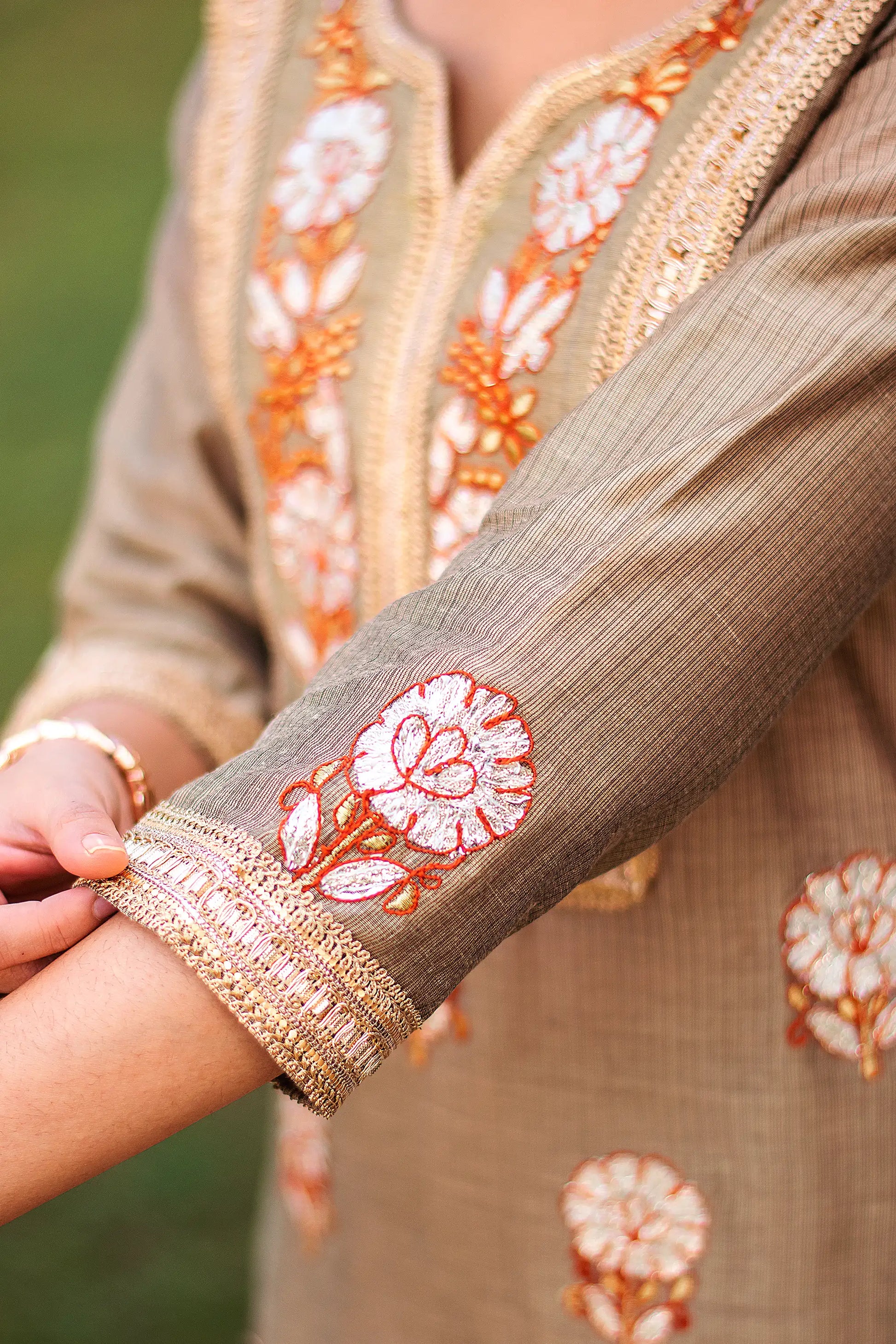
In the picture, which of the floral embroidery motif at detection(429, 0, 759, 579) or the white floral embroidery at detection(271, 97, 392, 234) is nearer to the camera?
the floral embroidery motif at detection(429, 0, 759, 579)

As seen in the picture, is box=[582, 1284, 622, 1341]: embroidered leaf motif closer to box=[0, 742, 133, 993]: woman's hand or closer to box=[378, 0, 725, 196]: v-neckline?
box=[0, 742, 133, 993]: woman's hand

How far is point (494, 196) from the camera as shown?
71 cm

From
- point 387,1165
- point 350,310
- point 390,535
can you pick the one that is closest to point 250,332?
point 350,310

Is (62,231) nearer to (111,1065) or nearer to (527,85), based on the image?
(527,85)

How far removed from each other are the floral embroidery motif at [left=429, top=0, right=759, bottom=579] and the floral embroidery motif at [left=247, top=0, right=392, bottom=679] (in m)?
0.10

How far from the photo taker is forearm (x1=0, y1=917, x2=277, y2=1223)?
492 millimetres

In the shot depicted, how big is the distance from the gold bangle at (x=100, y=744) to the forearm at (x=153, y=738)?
7 centimetres

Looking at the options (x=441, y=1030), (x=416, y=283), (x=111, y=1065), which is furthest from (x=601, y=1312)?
(x=416, y=283)

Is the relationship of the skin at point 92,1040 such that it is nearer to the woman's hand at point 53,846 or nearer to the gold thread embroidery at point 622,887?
the woman's hand at point 53,846

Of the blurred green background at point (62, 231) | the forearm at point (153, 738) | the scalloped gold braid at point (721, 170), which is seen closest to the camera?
the scalloped gold braid at point (721, 170)

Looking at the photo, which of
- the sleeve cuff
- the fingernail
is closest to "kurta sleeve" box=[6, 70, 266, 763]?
the sleeve cuff

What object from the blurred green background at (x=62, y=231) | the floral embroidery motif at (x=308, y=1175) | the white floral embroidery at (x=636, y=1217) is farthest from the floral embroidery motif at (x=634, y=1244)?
the blurred green background at (x=62, y=231)

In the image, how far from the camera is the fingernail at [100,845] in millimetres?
505

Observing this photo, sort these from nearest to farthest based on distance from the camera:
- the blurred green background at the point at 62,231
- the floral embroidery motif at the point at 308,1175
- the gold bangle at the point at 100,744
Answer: the gold bangle at the point at 100,744 < the floral embroidery motif at the point at 308,1175 < the blurred green background at the point at 62,231
